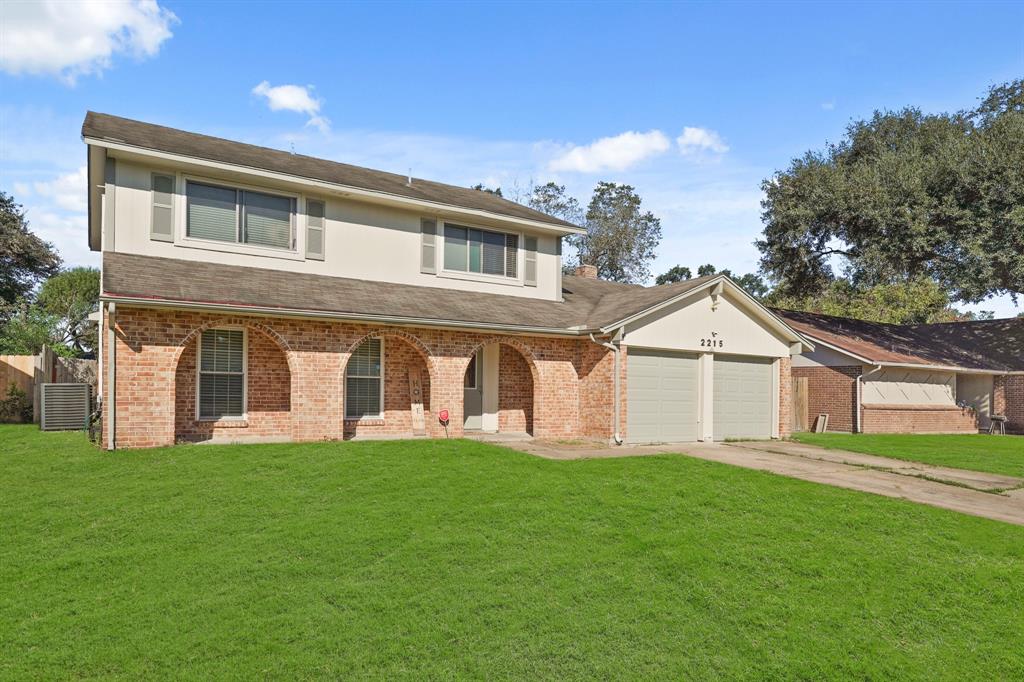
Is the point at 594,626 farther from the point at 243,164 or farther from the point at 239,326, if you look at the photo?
the point at 243,164

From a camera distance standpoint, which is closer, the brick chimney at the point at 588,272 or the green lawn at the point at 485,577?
the green lawn at the point at 485,577

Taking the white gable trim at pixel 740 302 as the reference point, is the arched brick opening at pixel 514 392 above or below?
below

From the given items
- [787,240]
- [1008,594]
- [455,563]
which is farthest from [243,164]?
[787,240]

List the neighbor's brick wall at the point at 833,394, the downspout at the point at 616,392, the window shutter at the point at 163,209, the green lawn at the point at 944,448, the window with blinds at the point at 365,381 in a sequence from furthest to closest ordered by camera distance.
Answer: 1. the neighbor's brick wall at the point at 833,394
2. the downspout at the point at 616,392
3. the window with blinds at the point at 365,381
4. the green lawn at the point at 944,448
5. the window shutter at the point at 163,209

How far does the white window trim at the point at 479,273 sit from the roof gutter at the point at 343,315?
2558mm

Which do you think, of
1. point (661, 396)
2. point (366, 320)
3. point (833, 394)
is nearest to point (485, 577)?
point (366, 320)

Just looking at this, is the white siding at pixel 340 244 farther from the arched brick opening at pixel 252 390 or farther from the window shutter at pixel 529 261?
the arched brick opening at pixel 252 390

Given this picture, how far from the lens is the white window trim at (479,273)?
16.7 metres

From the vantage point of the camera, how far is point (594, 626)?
228 inches

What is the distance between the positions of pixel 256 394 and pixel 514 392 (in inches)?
245

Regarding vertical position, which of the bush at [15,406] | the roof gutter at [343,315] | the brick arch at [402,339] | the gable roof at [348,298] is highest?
the gable roof at [348,298]

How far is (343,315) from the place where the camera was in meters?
12.9

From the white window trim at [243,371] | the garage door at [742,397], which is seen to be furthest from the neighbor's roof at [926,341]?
the white window trim at [243,371]

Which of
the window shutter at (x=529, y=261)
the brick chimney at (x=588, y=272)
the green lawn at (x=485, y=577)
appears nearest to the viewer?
the green lawn at (x=485, y=577)
